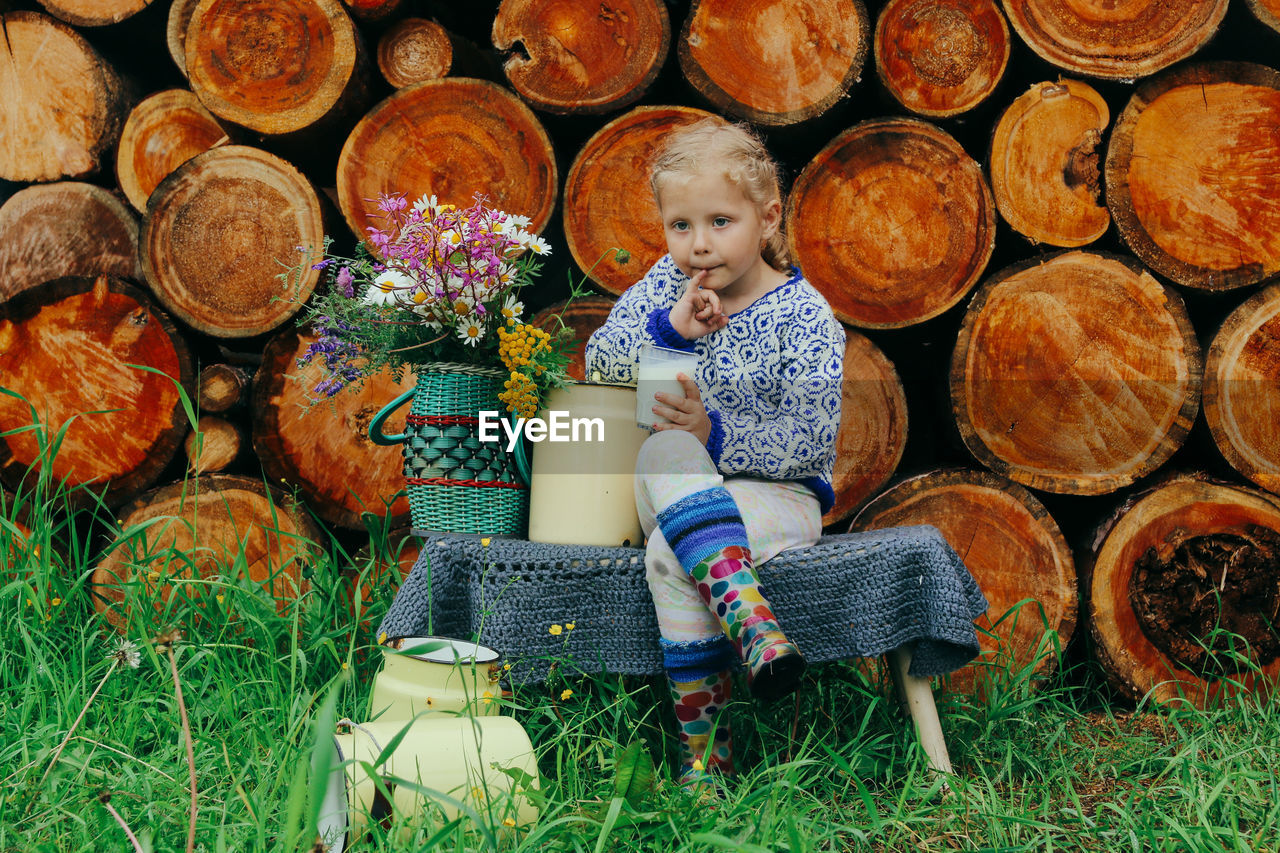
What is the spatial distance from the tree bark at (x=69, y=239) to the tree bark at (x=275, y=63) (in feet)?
1.20

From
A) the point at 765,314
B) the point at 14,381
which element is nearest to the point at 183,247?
the point at 14,381

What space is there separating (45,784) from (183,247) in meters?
1.13

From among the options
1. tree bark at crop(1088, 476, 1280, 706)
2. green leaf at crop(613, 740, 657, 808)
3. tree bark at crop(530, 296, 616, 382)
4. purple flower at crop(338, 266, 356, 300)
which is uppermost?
purple flower at crop(338, 266, 356, 300)

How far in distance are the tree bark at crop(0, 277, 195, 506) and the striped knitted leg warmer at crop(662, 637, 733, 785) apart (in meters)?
1.24

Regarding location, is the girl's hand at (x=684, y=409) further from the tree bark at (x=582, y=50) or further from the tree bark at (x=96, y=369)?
the tree bark at (x=96, y=369)

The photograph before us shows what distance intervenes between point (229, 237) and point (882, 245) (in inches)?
53.8

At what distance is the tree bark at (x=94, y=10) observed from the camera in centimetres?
189

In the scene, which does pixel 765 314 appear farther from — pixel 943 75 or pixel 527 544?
pixel 943 75

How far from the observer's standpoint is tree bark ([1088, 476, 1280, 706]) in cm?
173

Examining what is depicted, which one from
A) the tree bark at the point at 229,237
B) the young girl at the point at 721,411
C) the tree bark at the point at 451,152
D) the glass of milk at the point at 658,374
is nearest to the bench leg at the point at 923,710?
the young girl at the point at 721,411

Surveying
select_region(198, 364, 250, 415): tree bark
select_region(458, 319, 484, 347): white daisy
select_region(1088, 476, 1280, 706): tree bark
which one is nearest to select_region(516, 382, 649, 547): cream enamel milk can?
select_region(458, 319, 484, 347): white daisy

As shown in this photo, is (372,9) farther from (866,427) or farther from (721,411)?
(866,427)

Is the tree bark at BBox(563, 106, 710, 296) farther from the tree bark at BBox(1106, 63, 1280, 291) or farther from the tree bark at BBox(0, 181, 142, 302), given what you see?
the tree bark at BBox(0, 181, 142, 302)

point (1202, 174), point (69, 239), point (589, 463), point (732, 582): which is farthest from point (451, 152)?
point (1202, 174)
